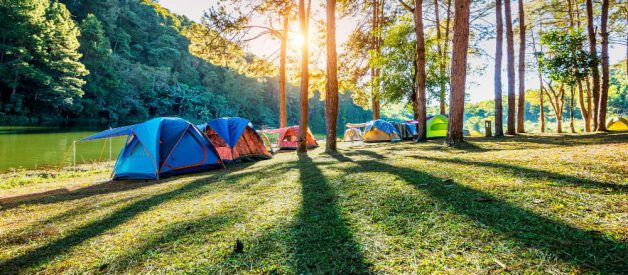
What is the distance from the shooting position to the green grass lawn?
69.1 inches

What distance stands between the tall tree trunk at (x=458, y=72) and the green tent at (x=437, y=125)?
10.2 m

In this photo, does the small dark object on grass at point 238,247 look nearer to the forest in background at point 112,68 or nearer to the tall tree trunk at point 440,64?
the forest in background at point 112,68

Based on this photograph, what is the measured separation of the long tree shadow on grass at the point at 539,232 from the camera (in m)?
1.55

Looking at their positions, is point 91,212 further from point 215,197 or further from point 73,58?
point 73,58

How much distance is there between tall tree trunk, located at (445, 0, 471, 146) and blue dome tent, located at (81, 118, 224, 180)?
24.9 ft

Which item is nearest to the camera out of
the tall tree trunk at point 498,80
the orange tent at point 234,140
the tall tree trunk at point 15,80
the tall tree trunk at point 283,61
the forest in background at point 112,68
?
the orange tent at point 234,140

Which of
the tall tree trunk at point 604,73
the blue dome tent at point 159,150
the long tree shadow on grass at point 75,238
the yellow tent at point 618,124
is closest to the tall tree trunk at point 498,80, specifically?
the tall tree trunk at point 604,73

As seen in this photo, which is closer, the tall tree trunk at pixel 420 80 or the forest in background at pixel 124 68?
Answer: the tall tree trunk at pixel 420 80

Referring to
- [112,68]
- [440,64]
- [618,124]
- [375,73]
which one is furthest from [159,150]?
[112,68]

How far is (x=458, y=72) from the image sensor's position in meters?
7.50

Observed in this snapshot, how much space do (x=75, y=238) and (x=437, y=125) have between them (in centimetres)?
1813

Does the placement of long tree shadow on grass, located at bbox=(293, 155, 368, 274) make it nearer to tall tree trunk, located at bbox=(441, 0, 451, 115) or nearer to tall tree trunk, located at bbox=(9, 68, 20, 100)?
tall tree trunk, located at bbox=(441, 0, 451, 115)

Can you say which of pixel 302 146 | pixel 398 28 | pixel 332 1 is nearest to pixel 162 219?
pixel 302 146

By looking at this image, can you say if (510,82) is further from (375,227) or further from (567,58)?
(375,227)
